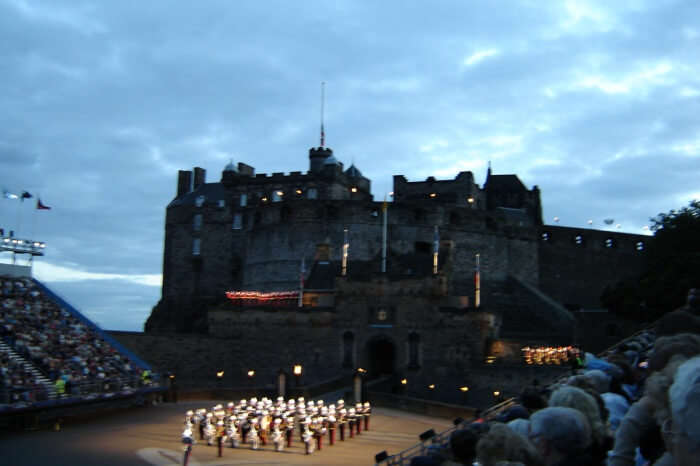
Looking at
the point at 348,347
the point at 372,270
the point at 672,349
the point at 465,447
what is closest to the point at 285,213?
the point at 372,270

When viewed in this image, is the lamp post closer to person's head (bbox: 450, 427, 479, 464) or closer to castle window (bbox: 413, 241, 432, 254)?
castle window (bbox: 413, 241, 432, 254)

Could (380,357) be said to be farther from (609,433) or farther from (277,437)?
(609,433)

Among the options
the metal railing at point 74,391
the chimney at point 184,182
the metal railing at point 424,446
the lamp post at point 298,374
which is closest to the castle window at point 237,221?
the chimney at point 184,182

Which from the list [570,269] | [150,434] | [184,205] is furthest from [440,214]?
[150,434]

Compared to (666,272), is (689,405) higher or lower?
lower

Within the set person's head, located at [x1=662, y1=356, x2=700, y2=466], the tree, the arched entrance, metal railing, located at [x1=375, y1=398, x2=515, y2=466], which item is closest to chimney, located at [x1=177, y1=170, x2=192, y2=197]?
the arched entrance

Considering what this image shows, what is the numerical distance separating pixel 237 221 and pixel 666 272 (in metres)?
34.2

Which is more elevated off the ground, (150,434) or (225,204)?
(225,204)

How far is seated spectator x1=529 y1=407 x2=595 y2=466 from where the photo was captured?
16.3 feet

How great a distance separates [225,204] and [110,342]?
26387mm

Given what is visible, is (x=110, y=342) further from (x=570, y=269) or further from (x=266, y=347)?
(x=570, y=269)

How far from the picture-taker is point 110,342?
129ft

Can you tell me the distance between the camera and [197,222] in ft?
209

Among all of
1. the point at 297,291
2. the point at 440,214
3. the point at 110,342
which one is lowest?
the point at 110,342
